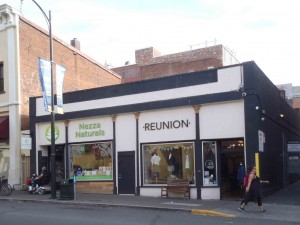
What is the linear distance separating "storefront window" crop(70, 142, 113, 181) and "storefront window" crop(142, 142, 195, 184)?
86.4 inches

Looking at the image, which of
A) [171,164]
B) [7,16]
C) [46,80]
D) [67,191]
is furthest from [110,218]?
[7,16]

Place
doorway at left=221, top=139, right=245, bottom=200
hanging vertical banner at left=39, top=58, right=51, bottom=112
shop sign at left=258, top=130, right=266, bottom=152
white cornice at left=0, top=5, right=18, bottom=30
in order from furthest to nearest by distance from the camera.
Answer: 1. white cornice at left=0, top=5, right=18, bottom=30
2. hanging vertical banner at left=39, top=58, right=51, bottom=112
3. doorway at left=221, top=139, right=245, bottom=200
4. shop sign at left=258, top=130, right=266, bottom=152

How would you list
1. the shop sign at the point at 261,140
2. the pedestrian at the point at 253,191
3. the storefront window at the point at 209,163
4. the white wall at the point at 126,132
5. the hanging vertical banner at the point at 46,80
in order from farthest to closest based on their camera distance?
the white wall at the point at 126,132 < the hanging vertical banner at the point at 46,80 < the storefront window at the point at 209,163 < the shop sign at the point at 261,140 < the pedestrian at the point at 253,191

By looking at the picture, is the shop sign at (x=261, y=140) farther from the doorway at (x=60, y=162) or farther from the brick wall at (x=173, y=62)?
the brick wall at (x=173, y=62)

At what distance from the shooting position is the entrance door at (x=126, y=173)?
795 inches

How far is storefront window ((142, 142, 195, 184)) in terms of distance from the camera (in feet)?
61.9

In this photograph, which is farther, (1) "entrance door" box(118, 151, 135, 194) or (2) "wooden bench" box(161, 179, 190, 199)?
(1) "entrance door" box(118, 151, 135, 194)

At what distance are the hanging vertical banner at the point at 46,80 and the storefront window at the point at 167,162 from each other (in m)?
4.93

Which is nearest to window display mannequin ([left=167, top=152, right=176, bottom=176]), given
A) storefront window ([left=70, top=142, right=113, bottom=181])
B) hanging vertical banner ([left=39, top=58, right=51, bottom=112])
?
storefront window ([left=70, top=142, right=113, bottom=181])

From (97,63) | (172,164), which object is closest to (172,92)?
(172,164)

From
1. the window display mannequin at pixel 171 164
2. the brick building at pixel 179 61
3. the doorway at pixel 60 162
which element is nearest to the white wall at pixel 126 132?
the window display mannequin at pixel 171 164

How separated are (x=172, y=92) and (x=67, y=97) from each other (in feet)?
21.8

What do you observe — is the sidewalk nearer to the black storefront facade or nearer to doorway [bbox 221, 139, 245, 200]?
the black storefront facade

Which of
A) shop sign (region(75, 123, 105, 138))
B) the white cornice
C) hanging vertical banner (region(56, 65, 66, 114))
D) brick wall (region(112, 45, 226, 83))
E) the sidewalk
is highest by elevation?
brick wall (region(112, 45, 226, 83))
